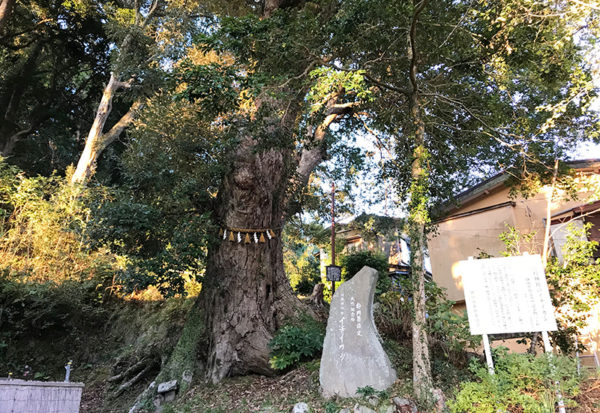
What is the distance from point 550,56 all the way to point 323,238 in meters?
14.2

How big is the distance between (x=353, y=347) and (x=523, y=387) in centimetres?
232

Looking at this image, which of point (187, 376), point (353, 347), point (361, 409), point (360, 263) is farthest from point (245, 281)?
point (360, 263)

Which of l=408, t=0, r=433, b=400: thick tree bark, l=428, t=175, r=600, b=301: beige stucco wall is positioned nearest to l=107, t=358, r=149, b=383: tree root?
l=408, t=0, r=433, b=400: thick tree bark

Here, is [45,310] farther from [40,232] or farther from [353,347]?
[353,347]

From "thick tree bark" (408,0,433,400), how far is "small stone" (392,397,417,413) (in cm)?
16

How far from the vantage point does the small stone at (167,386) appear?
6.90 meters

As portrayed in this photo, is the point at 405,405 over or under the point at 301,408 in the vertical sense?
over

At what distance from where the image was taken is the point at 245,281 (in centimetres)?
776

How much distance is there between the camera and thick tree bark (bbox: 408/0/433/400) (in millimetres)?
A: 5148

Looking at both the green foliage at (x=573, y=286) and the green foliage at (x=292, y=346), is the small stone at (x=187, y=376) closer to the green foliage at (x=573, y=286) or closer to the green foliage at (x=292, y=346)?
the green foliage at (x=292, y=346)

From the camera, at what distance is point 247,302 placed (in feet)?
25.1

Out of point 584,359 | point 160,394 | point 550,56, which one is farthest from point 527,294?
point 160,394

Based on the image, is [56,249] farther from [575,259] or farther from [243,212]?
[575,259]

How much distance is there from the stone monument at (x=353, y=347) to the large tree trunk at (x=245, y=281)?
187 centimetres
